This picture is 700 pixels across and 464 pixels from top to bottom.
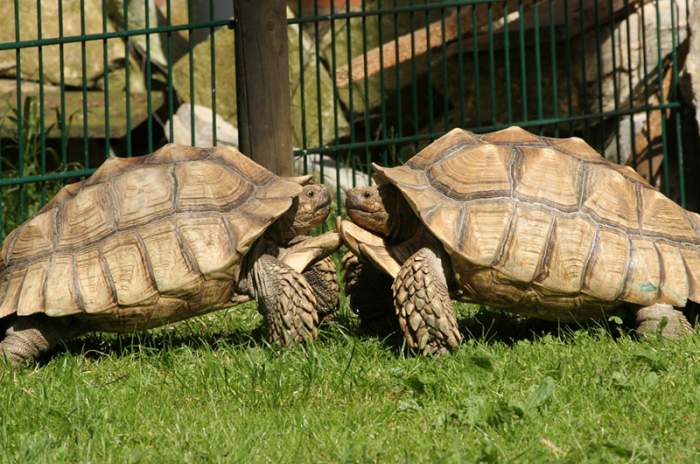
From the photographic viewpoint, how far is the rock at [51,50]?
9.14m

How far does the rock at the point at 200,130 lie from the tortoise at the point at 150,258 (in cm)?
342

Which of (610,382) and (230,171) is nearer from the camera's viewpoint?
(610,382)

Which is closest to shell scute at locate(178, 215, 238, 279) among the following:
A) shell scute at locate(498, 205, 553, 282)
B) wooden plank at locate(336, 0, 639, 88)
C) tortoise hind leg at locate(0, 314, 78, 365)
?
tortoise hind leg at locate(0, 314, 78, 365)

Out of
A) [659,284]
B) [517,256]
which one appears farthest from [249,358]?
[659,284]

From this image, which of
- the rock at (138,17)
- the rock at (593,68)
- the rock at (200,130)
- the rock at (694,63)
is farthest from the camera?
the rock at (138,17)

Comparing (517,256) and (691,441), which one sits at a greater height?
(517,256)

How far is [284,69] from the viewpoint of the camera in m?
6.21

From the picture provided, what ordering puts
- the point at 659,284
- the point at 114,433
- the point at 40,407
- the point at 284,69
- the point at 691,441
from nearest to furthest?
the point at 691,441 < the point at 114,433 < the point at 40,407 < the point at 659,284 < the point at 284,69

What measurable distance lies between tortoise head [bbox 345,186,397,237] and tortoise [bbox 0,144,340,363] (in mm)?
174

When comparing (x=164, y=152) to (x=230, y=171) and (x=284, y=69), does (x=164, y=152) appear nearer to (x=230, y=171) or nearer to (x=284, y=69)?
(x=230, y=171)

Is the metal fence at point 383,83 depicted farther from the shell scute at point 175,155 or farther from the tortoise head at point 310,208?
the tortoise head at point 310,208

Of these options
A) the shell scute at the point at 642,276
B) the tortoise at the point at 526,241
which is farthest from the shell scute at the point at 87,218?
the shell scute at the point at 642,276

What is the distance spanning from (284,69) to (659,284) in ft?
7.62

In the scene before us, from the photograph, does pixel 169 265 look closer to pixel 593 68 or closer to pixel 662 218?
pixel 662 218
